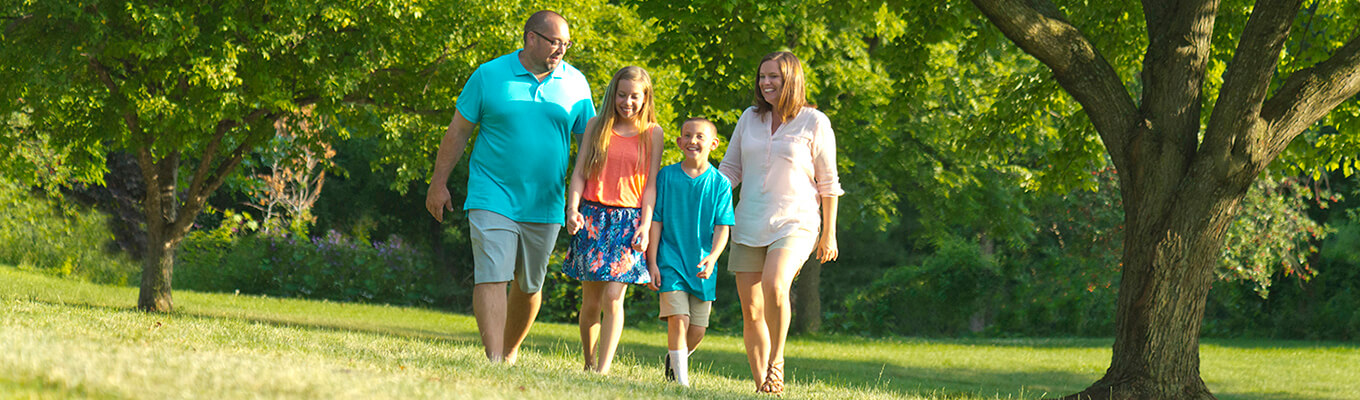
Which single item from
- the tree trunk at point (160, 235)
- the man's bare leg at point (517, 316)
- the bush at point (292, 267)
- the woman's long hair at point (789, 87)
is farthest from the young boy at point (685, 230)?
the bush at point (292, 267)

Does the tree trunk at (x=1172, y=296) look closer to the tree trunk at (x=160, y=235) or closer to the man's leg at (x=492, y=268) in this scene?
the man's leg at (x=492, y=268)

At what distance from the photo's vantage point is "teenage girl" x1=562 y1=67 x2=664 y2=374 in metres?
6.10

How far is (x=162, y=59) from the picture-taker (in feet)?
38.8

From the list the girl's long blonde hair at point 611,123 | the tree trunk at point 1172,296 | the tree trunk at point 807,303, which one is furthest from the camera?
the tree trunk at point 807,303

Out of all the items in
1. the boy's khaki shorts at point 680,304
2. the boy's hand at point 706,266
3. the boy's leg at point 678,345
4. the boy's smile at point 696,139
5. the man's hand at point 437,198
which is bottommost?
the boy's leg at point 678,345

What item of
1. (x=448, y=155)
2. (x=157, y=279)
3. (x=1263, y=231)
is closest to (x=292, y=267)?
(x=157, y=279)

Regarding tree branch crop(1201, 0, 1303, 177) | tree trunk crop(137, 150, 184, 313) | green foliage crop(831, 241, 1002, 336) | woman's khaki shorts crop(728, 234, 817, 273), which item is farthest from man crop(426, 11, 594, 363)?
green foliage crop(831, 241, 1002, 336)

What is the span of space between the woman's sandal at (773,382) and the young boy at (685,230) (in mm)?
523

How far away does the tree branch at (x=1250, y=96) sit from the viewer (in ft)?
27.2

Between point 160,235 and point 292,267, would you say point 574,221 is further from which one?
point 292,267

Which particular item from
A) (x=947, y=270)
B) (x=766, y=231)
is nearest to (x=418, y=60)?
(x=766, y=231)

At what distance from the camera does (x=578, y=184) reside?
20.0 feet

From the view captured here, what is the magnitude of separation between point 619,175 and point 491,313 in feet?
3.36

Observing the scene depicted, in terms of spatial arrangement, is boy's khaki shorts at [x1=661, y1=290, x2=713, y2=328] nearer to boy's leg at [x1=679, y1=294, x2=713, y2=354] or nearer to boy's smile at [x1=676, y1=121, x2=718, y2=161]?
boy's leg at [x1=679, y1=294, x2=713, y2=354]
